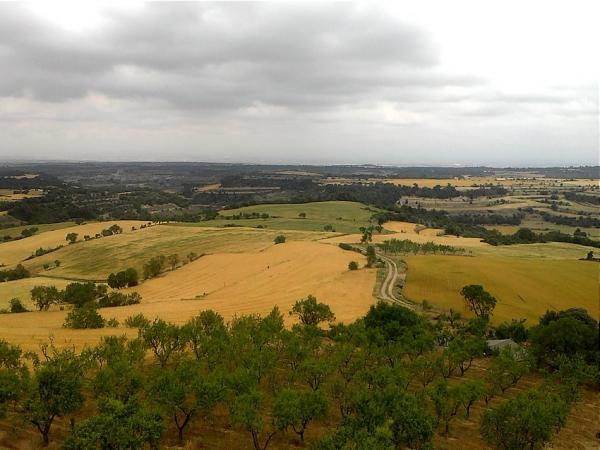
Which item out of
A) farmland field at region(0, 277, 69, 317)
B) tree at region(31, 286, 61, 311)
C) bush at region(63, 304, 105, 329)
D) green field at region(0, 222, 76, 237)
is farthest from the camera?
green field at region(0, 222, 76, 237)

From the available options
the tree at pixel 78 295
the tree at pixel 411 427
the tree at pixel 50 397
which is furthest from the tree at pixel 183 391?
the tree at pixel 78 295

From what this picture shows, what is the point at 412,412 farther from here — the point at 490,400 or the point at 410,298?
the point at 410,298

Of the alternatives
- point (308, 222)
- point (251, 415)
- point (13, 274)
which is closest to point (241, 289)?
point (13, 274)

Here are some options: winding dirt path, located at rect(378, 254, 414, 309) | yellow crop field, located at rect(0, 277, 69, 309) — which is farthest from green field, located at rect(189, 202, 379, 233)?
yellow crop field, located at rect(0, 277, 69, 309)

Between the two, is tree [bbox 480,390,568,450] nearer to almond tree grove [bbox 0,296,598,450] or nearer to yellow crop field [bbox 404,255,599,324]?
almond tree grove [bbox 0,296,598,450]

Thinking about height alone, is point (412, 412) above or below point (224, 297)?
above

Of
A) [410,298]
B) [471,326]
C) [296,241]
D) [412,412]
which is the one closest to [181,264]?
[296,241]
